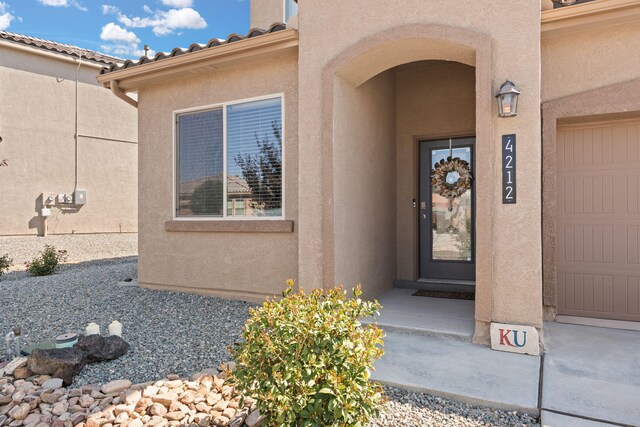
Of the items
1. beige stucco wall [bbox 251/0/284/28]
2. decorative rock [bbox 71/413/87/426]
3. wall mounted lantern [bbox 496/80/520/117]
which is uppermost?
beige stucco wall [bbox 251/0/284/28]

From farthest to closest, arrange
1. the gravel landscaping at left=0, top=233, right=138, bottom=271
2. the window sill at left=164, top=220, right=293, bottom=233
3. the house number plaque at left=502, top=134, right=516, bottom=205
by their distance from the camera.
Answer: the gravel landscaping at left=0, top=233, right=138, bottom=271 → the window sill at left=164, top=220, right=293, bottom=233 → the house number plaque at left=502, top=134, right=516, bottom=205

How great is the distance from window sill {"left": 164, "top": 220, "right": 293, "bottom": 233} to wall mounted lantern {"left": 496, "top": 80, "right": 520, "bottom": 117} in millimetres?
3017

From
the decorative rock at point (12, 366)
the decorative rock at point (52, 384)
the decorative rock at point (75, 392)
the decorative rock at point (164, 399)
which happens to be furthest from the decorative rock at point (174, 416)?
the decorative rock at point (12, 366)

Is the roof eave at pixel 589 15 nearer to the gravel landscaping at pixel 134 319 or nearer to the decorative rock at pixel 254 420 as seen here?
the decorative rock at pixel 254 420

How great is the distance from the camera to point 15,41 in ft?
39.6

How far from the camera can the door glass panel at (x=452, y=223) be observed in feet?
22.5

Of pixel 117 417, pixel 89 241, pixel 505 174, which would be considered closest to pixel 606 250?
pixel 505 174

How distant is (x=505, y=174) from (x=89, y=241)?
13.0 meters

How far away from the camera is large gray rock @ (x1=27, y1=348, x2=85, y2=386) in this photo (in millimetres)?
3489

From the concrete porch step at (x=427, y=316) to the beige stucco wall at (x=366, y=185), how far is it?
505 millimetres

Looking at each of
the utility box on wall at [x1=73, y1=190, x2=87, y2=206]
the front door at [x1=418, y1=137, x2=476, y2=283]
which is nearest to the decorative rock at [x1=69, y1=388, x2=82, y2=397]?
the front door at [x1=418, y1=137, x2=476, y2=283]

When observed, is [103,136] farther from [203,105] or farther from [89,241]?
[203,105]

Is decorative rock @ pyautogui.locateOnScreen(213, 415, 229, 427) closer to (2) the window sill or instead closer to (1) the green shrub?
(1) the green shrub

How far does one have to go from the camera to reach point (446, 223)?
23.0 feet
